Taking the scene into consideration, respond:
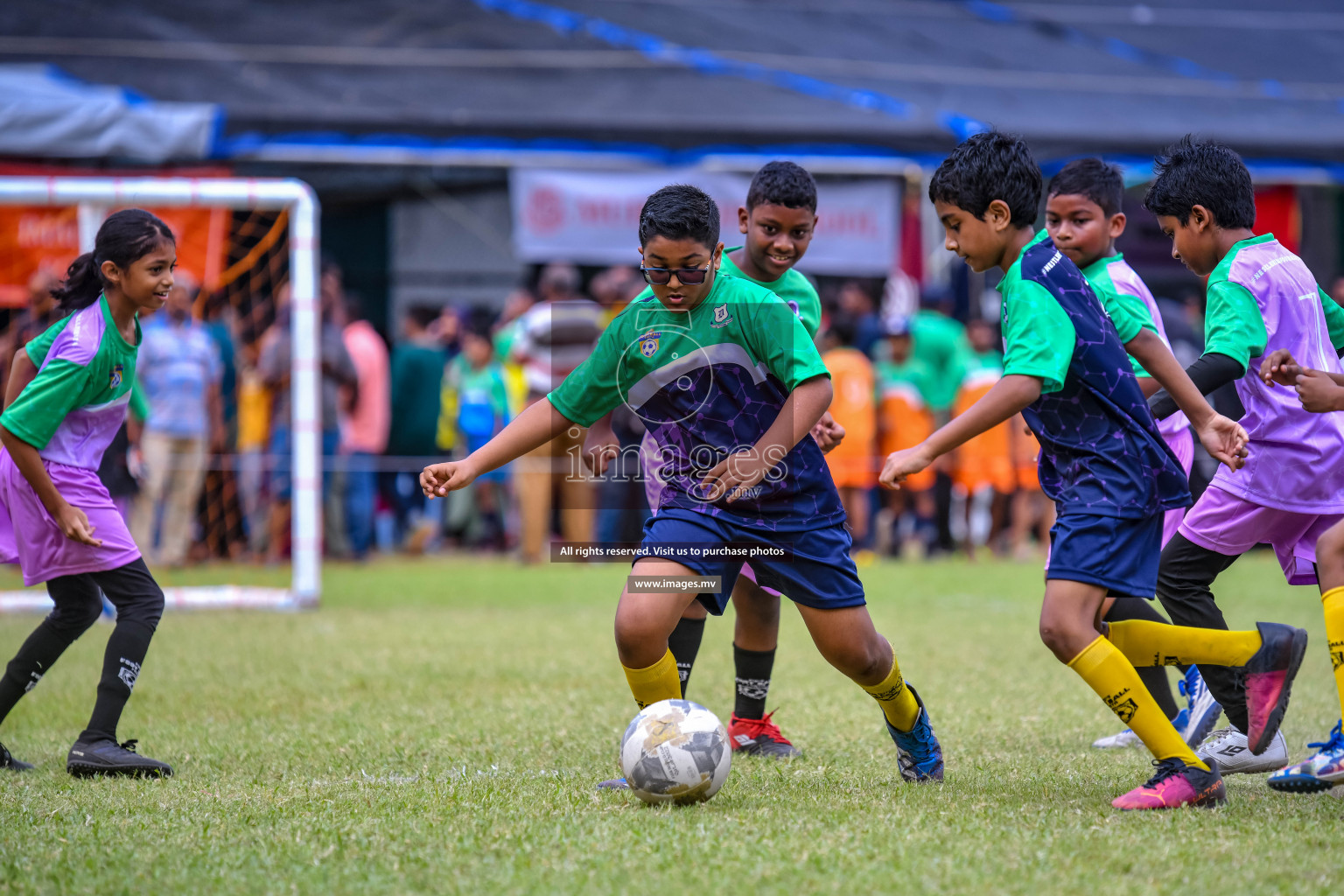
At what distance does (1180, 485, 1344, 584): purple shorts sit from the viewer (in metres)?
3.79

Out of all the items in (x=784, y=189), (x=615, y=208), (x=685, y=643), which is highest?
(x=615, y=208)

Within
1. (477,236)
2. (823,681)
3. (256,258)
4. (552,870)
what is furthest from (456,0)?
(552,870)

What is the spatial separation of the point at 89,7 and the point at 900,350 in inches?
361

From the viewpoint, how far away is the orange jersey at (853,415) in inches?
441

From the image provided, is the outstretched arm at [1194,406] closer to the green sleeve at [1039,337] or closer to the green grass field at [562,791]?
the green sleeve at [1039,337]

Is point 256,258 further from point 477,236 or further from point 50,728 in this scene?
point 50,728

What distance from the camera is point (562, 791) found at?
3.69m

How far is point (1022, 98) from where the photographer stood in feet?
43.9

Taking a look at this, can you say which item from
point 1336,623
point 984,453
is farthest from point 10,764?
point 984,453

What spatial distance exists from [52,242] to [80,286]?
7.69 meters

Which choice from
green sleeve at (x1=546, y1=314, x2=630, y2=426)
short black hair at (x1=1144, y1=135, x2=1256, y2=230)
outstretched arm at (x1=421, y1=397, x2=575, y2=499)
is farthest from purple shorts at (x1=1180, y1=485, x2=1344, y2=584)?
outstretched arm at (x1=421, y1=397, x2=575, y2=499)

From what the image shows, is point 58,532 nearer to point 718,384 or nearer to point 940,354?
point 718,384

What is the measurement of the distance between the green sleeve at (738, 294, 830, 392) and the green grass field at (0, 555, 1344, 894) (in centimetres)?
115

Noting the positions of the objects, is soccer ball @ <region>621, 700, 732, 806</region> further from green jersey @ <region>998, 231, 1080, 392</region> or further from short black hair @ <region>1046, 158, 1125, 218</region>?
short black hair @ <region>1046, 158, 1125, 218</region>
